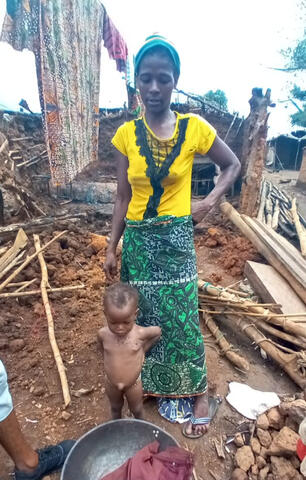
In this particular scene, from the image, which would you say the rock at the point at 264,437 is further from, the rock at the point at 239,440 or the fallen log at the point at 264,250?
the fallen log at the point at 264,250

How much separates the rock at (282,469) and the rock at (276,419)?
21 centimetres

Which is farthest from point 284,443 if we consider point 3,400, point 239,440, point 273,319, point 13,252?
point 13,252

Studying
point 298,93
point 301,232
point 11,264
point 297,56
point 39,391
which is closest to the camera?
point 39,391

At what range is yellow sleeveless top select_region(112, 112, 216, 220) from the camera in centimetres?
161

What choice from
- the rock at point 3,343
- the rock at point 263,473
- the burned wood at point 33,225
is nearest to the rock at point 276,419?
the rock at point 263,473

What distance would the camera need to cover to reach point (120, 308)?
4.77 ft

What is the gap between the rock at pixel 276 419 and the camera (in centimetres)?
180

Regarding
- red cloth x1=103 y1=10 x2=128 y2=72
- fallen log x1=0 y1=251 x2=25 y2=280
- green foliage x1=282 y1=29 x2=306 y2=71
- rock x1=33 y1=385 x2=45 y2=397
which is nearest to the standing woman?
rock x1=33 y1=385 x2=45 y2=397

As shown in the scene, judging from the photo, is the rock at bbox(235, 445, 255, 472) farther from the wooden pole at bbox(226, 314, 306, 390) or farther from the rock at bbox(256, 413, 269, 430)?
the wooden pole at bbox(226, 314, 306, 390)

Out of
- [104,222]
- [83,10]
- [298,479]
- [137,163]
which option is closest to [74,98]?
[83,10]

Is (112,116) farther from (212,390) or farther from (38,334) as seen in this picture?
(212,390)

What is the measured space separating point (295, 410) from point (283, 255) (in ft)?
7.47

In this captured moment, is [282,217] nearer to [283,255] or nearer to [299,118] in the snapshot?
[283,255]

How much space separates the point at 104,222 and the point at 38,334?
319cm
